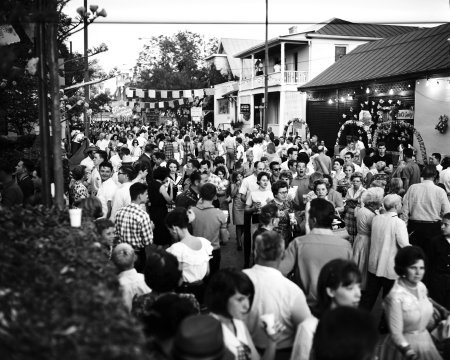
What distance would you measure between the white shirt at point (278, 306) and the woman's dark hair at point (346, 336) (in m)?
1.07

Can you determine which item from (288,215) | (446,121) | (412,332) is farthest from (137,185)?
(446,121)

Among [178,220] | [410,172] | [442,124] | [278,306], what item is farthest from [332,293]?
[442,124]

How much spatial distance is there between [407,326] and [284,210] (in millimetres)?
3642

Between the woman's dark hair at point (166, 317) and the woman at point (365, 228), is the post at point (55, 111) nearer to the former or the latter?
the woman's dark hair at point (166, 317)

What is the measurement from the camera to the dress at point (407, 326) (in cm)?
367

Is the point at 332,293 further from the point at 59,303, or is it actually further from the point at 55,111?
the point at 55,111

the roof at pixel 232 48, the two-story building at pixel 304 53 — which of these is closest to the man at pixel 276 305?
the two-story building at pixel 304 53

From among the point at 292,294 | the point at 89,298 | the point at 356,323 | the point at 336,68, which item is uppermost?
the point at 336,68

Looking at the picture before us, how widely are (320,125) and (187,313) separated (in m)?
26.6

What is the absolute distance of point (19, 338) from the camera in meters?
1.99

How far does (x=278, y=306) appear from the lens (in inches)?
144

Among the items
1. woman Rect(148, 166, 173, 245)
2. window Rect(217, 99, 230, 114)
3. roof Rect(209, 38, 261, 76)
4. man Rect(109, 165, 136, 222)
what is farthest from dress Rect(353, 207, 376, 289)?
roof Rect(209, 38, 261, 76)

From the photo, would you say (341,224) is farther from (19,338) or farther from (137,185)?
(19,338)

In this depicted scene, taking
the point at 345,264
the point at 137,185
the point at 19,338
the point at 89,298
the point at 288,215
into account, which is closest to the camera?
the point at 19,338
